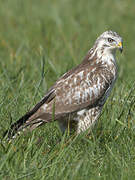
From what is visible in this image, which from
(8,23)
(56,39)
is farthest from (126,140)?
(8,23)

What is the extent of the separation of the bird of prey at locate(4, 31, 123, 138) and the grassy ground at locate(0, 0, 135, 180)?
17 centimetres

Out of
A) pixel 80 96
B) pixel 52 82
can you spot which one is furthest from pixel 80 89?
pixel 52 82

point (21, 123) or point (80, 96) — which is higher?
point (21, 123)

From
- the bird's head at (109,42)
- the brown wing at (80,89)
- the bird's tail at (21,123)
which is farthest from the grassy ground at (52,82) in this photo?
the bird's head at (109,42)

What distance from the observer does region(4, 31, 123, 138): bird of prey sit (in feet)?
20.1

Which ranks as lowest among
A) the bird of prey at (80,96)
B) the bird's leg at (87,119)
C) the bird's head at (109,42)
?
the bird's leg at (87,119)

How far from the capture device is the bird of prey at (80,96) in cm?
613

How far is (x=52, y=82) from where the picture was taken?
836cm

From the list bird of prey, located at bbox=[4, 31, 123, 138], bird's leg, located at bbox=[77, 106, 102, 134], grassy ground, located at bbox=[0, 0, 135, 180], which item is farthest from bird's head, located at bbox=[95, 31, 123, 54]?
bird's leg, located at bbox=[77, 106, 102, 134]

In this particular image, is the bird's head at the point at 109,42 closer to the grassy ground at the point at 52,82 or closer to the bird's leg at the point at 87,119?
the grassy ground at the point at 52,82

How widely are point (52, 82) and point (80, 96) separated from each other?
2.15 meters

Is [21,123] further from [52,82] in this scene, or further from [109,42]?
[52,82]

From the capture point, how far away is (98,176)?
4.72m

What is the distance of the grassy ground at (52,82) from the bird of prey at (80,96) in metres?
0.17
